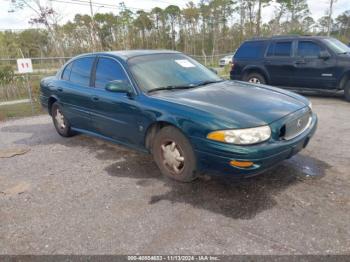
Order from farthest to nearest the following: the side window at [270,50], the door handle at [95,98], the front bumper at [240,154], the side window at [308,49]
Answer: the side window at [270,50]
the side window at [308,49]
the door handle at [95,98]
the front bumper at [240,154]

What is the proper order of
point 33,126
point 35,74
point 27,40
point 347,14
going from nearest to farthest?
point 33,126 < point 35,74 < point 27,40 < point 347,14

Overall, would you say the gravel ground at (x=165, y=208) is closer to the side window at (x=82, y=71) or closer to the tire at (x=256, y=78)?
the side window at (x=82, y=71)

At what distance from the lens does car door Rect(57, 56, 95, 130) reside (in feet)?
15.4

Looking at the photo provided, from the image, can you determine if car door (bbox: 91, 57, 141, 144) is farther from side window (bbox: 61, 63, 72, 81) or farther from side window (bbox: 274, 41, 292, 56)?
side window (bbox: 274, 41, 292, 56)

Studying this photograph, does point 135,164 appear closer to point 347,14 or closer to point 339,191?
point 339,191

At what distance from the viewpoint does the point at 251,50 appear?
9492 mm

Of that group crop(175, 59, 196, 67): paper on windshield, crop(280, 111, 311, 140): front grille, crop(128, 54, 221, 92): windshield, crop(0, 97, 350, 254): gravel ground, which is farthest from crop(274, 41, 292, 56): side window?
crop(280, 111, 311, 140): front grille

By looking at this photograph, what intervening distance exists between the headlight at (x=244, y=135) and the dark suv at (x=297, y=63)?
6267 mm

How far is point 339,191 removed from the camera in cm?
324

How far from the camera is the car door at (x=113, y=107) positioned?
392 cm

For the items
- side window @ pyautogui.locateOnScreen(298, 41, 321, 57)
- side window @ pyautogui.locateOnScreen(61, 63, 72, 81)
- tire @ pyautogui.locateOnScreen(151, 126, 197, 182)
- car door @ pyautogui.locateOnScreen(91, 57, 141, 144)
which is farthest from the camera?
side window @ pyautogui.locateOnScreen(298, 41, 321, 57)

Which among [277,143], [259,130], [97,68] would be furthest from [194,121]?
[97,68]

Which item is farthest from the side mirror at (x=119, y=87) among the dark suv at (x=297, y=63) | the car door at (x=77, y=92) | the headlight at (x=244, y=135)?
the dark suv at (x=297, y=63)

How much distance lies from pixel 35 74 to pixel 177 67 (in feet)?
42.7
